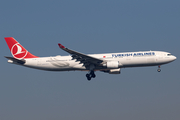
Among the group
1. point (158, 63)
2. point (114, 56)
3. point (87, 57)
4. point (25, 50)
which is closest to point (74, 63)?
point (87, 57)

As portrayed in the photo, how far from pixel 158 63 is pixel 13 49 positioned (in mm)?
25490

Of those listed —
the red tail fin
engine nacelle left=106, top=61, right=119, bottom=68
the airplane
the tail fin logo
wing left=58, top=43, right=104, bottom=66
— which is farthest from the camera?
the tail fin logo

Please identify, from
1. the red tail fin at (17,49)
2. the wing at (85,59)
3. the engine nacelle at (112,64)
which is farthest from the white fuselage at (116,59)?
the red tail fin at (17,49)

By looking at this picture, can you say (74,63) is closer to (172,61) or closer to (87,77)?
(87,77)

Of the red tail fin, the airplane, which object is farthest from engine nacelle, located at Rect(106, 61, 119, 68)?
the red tail fin

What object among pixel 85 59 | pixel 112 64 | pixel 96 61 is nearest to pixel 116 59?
pixel 112 64

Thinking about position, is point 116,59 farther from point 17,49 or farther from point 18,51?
point 17,49

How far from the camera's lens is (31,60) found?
50.3 metres

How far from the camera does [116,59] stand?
47625 millimetres

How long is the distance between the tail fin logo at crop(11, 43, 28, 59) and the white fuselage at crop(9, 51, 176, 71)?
3121mm

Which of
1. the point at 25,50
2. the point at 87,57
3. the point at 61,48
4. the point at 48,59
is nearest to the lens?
the point at 61,48

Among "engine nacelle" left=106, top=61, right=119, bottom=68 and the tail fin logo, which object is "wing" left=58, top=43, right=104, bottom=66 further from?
the tail fin logo

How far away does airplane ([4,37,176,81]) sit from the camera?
47.0m

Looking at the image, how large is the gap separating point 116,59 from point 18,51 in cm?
1789
